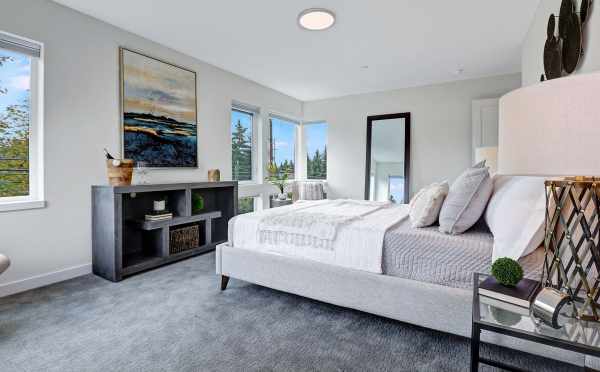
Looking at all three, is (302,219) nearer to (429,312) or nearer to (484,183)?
(429,312)

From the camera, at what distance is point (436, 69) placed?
167 inches

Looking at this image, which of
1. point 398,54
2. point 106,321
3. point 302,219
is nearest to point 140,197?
point 106,321

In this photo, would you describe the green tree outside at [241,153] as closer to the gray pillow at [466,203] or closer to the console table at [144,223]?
the console table at [144,223]

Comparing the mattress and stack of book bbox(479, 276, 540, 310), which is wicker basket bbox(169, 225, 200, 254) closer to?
the mattress

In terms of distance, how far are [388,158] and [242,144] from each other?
2.53 metres

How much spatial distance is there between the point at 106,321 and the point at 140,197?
1644 millimetres

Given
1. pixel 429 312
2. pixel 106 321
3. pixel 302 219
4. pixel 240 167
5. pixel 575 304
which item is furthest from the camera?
pixel 240 167

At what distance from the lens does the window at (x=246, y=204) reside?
483 centimetres

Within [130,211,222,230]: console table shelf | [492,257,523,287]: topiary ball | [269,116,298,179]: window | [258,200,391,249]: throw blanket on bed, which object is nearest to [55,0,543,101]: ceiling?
[269,116,298,179]: window

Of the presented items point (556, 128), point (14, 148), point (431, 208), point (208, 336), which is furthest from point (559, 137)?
point (14, 148)

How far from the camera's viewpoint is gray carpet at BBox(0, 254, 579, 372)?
1.53 m

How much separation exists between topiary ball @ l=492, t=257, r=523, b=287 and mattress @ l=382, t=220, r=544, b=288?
28cm

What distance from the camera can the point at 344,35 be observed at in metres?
3.21

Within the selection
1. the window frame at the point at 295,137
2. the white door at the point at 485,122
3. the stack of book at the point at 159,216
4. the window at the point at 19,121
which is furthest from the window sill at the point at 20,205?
the white door at the point at 485,122
